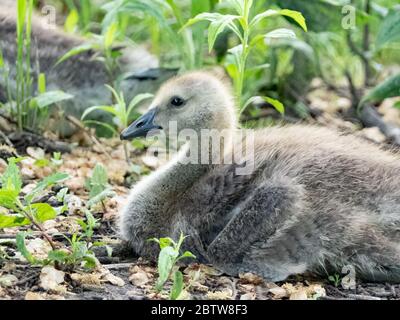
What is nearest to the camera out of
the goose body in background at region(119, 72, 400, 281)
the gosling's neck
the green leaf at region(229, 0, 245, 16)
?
the goose body in background at region(119, 72, 400, 281)

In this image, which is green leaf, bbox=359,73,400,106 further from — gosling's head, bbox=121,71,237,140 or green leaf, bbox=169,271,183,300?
green leaf, bbox=169,271,183,300

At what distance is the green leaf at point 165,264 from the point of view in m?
3.14

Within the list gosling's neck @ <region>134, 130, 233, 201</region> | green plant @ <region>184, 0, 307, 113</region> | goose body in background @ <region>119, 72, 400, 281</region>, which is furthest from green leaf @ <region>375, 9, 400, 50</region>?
gosling's neck @ <region>134, 130, 233, 201</region>

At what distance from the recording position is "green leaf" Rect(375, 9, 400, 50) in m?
4.54

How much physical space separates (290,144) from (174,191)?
21.1 inches

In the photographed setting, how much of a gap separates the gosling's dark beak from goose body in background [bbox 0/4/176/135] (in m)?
1.38

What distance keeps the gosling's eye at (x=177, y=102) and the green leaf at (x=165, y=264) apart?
0.88 m

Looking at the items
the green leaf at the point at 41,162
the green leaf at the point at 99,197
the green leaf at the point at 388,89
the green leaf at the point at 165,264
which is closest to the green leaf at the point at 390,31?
the green leaf at the point at 388,89

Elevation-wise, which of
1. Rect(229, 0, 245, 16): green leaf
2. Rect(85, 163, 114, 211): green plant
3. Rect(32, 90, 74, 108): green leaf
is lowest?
Rect(85, 163, 114, 211): green plant

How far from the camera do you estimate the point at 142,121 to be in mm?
3893

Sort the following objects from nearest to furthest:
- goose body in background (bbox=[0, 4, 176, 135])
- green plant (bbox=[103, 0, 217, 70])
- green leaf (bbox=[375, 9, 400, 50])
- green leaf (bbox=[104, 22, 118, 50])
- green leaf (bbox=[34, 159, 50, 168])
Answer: green leaf (bbox=[34, 159, 50, 168])
green leaf (bbox=[375, 9, 400, 50])
green plant (bbox=[103, 0, 217, 70])
green leaf (bbox=[104, 22, 118, 50])
goose body in background (bbox=[0, 4, 176, 135])

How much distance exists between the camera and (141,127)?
388 cm

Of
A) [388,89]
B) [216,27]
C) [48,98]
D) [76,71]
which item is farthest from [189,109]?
[76,71]
